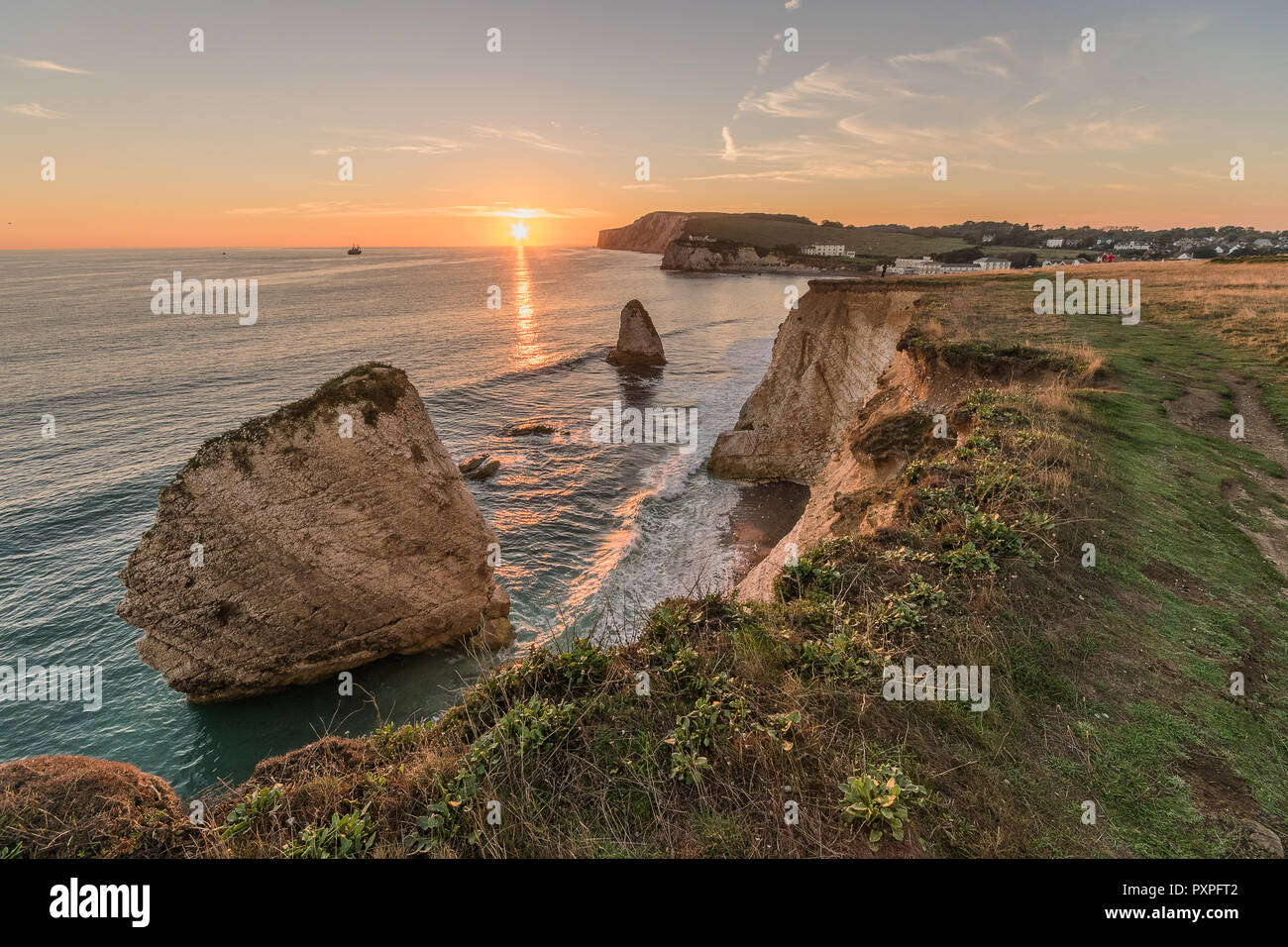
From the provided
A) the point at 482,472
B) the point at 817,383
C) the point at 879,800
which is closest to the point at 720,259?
the point at 817,383

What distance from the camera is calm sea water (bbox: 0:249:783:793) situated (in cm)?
1237

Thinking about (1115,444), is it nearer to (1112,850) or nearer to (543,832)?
(1112,850)

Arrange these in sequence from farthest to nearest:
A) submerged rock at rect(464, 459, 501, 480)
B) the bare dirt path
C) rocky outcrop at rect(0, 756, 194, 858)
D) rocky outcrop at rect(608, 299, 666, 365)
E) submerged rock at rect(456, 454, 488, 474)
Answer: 1. rocky outcrop at rect(608, 299, 666, 365)
2. submerged rock at rect(456, 454, 488, 474)
3. submerged rock at rect(464, 459, 501, 480)
4. the bare dirt path
5. rocky outcrop at rect(0, 756, 194, 858)

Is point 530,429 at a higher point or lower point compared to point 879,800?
higher

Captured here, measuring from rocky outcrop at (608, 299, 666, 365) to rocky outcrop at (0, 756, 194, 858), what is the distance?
47.7 m

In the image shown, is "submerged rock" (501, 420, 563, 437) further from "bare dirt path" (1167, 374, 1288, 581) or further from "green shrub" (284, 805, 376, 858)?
"green shrub" (284, 805, 376, 858)

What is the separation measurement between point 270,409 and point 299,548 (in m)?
25.6

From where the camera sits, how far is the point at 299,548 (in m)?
12.3

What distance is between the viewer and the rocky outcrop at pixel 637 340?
49938 millimetres

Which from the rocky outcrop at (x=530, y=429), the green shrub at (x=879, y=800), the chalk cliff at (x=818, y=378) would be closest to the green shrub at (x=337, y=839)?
the green shrub at (x=879, y=800)

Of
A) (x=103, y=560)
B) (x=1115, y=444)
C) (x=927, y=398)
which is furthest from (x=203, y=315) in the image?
(x=1115, y=444)

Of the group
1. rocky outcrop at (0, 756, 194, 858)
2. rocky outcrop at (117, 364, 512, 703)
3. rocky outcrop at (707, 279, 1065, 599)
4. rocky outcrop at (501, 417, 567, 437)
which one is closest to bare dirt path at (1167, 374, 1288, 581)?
rocky outcrop at (707, 279, 1065, 599)

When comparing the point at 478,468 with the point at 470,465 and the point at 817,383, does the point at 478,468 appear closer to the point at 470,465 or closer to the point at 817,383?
the point at 470,465

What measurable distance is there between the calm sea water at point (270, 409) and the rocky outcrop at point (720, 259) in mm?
103322
